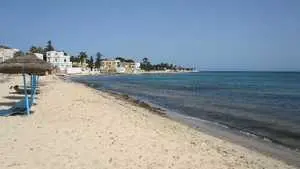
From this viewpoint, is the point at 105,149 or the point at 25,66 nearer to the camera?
the point at 105,149

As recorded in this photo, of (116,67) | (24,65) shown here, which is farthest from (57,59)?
(24,65)

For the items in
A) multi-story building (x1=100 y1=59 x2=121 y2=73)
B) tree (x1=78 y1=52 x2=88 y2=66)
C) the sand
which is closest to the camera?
the sand

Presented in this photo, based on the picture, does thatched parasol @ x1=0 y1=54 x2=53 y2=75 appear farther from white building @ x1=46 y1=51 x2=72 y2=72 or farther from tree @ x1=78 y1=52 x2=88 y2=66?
tree @ x1=78 y1=52 x2=88 y2=66

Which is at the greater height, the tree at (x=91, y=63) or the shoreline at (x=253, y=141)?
the tree at (x=91, y=63)

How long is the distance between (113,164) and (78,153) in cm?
105

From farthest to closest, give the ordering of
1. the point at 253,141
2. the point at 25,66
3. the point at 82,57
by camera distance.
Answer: the point at 82,57 → the point at 25,66 → the point at 253,141

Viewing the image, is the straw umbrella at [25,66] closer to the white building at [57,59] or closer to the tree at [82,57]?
the white building at [57,59]

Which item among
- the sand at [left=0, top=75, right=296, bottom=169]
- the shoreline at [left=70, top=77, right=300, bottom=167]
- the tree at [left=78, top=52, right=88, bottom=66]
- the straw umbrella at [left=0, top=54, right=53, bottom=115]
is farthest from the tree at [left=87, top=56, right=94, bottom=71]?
the sand at [left=0, top=75, right=296, bottom=169]

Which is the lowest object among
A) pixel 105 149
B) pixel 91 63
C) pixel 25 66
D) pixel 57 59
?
pixel 105 149

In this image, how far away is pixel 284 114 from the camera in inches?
757

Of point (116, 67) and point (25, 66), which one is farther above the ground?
point (25, 66)

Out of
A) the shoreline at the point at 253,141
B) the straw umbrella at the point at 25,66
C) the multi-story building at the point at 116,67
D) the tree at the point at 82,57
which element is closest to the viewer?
the shoreline at the point at 253,141

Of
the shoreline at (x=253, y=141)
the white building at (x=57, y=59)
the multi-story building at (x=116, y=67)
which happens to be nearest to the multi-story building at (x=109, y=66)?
the multi-story building at (x=116, y=67)

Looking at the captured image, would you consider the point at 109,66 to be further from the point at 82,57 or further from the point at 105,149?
the point at 105,149
